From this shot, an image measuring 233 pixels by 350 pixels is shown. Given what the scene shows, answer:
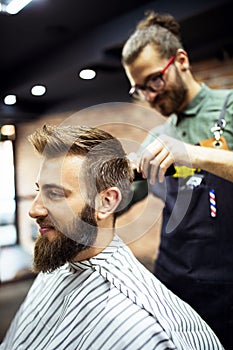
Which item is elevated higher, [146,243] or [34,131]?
[34,131]

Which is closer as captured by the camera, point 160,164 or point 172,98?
point 160,164

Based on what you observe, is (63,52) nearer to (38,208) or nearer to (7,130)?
(7,130)

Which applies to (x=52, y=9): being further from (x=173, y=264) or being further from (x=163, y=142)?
(x=173, y=264)

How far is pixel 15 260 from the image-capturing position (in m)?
1.10

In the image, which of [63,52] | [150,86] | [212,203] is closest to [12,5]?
[63,52]

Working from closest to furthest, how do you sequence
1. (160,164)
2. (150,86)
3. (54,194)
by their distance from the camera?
(54,194) < (160,164) < (150,86)

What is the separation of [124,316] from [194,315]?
11.6 inches

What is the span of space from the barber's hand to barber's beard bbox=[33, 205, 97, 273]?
0.58 ft

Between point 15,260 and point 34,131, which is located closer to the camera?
point 34,131

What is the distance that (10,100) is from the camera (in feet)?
3.45

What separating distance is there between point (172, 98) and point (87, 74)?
30cm

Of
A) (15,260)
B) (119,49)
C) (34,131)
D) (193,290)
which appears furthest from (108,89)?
(193,290)

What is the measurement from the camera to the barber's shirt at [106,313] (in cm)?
98

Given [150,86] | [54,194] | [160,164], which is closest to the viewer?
[54,194]
